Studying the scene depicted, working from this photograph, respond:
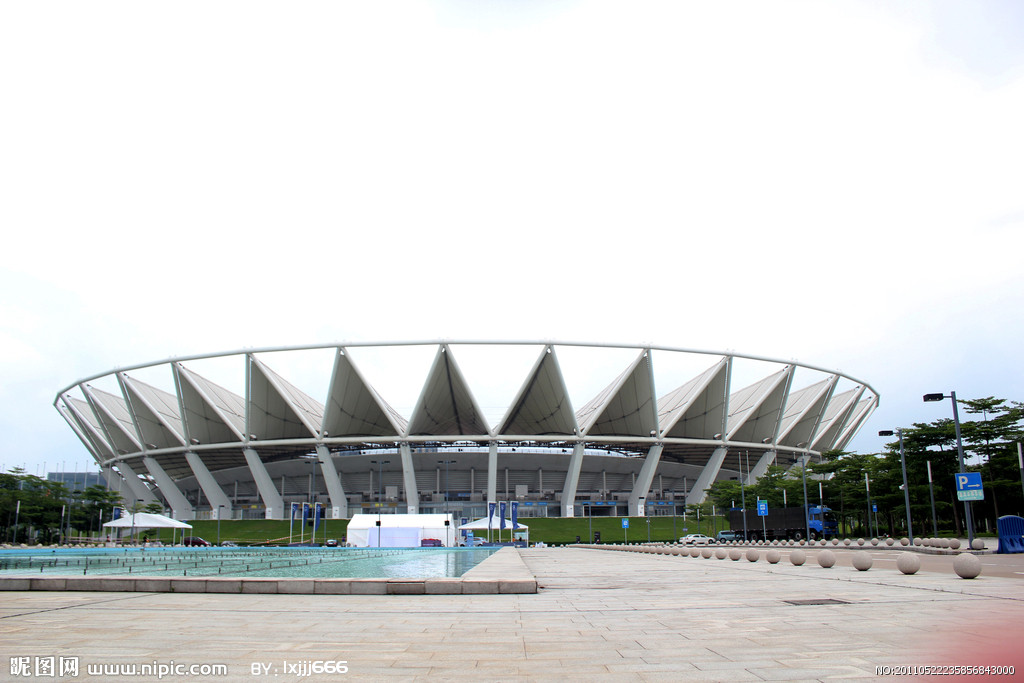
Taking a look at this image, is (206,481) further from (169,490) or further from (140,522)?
(140,522)

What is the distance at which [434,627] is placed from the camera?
6.89m

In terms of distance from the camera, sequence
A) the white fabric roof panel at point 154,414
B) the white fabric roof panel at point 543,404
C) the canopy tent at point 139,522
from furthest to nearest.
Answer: the white fabric roof panel at point 154,414
the white fabric roof panel at point 543,404
the canopy tent at point 139,522

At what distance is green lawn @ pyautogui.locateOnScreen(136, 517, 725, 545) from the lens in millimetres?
55219

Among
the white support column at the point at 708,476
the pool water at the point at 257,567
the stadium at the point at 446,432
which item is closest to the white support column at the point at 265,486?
the stadium at the point at 446,432

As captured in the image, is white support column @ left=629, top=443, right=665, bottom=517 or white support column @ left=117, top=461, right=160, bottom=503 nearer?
white support column @ left=629, top=443, right=665, bottom=517

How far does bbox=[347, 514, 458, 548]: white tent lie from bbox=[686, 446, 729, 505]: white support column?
3098cm

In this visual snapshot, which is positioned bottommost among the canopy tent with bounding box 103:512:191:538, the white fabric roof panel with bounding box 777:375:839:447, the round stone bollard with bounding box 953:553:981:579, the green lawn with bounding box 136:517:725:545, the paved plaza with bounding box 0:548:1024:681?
the green lawn with bounding box 136:517:725:545

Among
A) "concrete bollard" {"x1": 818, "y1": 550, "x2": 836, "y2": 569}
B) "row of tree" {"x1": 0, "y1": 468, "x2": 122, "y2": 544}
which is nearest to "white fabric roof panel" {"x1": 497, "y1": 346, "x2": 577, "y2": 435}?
"row of tree" {"x1": 0, "y1": 468, "x2": 122, "y2": 544}

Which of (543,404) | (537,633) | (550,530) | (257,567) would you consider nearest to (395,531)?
(550,530)

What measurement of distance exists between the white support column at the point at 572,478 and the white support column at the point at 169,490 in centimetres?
3724

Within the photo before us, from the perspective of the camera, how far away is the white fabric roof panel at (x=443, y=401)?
55.4m

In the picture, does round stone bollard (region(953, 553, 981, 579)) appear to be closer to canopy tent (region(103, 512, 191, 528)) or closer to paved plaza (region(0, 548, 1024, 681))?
paved plaza (region(0, 548, 1024, 681))

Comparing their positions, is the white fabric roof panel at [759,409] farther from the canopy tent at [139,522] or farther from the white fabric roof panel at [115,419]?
the white fabric roof panel at [115,419]

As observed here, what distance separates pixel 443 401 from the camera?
60.0 metres
